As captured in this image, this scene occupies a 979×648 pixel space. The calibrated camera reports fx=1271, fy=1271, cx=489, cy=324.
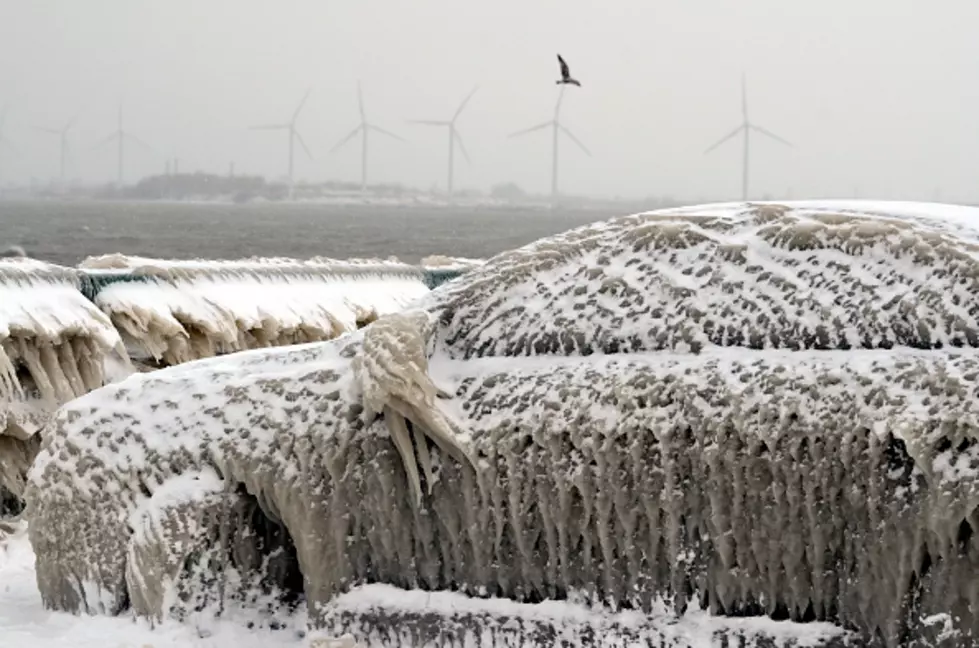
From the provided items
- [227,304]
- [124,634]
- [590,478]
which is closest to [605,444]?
[590,478]

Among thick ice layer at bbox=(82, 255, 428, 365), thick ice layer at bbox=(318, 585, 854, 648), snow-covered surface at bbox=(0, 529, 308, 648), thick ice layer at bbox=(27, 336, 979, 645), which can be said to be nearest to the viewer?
thick ice layer at bbox=(27, 336, 979, 645)

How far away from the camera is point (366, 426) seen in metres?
4.10

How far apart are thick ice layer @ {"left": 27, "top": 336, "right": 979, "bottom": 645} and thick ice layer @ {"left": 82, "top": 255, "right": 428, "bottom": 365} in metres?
3.43

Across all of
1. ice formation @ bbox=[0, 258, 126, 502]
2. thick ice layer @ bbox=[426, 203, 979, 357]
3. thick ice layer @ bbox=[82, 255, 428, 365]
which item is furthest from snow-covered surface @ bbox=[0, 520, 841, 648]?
thick ice layer @ bbox=[82, 255, 428, 365]

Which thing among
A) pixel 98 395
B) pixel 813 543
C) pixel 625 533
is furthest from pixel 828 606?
pixel 98 395

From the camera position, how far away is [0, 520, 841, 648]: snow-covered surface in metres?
3.66

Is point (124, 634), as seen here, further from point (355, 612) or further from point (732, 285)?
point (732, 285)

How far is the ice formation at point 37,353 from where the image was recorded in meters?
6.95

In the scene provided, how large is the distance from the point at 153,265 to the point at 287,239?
3759 centimetres

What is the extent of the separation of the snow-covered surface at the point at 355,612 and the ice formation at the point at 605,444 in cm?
5

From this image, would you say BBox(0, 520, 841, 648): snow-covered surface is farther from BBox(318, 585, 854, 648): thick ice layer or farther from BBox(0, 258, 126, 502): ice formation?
BBox(0, 258, 126, 502): ice formation

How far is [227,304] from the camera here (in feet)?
27.6

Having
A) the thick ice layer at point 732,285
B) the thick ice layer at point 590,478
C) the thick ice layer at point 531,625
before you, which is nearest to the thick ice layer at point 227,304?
the thick ice layer at point 590,478

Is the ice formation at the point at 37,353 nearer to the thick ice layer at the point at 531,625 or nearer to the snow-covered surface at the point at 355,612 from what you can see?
the snow-covered surface at the point at 355,612
